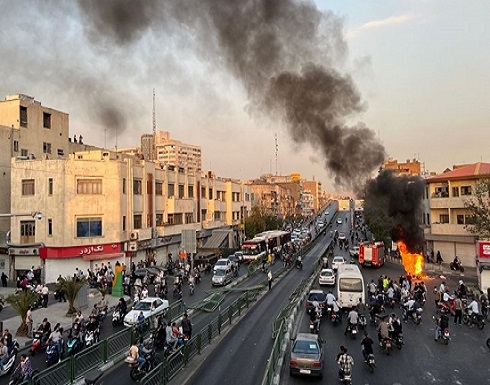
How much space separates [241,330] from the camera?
72.3 ft

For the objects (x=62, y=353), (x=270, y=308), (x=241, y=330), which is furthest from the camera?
(x=270, y=308)

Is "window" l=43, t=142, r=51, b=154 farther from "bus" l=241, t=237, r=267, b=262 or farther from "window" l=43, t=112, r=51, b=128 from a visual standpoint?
"bus" l=241, t=237, r=267, b=262

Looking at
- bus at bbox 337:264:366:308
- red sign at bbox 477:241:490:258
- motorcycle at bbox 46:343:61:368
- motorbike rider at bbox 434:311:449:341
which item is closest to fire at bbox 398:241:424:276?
red sign at bbox 477:241:490:258

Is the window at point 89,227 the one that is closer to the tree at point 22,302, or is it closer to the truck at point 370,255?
the tree at point 22,302

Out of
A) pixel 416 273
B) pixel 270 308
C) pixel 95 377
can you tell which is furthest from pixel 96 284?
pixel 416 273

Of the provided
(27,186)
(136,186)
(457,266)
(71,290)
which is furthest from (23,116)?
(457,266)

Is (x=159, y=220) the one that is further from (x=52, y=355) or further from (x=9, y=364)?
(x=9, y=364)

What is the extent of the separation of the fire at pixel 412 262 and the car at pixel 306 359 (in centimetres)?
2702

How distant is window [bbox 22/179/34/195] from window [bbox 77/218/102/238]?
210 inches

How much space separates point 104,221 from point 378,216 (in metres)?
36.8

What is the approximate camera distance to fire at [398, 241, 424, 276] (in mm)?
39844

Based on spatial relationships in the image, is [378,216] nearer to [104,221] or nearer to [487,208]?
[487,208]

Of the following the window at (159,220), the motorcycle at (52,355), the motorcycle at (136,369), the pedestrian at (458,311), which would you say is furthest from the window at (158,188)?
the pedestrian at (458,311)

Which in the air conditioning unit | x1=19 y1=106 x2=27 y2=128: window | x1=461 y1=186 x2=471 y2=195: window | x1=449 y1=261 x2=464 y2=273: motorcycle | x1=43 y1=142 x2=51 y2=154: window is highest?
x1=19 y1=106 x2=27 y2=128: window
